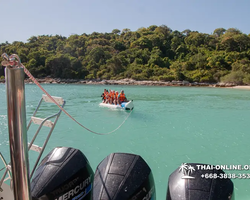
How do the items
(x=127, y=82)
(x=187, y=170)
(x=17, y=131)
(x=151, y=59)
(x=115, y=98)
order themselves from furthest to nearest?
(x=151, y=59), (x=127, y=82), (x=115, y=98), (x=187, y=170), (x=17, y=131)

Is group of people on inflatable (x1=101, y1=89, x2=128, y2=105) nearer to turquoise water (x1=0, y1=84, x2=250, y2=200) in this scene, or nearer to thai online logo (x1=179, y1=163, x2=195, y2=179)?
turquoise water (x1=0, y1=84, x2=250, y2=200)

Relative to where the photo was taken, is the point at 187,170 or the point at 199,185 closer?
the point at 199,185

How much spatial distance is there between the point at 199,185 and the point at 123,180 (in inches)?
25.0

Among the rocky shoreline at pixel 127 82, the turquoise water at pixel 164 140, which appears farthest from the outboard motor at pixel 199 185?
the rocky shoreline at pixel 127 82

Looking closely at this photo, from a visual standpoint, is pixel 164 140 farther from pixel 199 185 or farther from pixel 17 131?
pixel 17 131

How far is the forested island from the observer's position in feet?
152

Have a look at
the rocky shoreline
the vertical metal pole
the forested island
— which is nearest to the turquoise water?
the vertical metal pole

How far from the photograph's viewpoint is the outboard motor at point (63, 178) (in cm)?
192

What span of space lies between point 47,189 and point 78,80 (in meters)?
52.4

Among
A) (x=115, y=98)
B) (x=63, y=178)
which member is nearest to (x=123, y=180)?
(x=63, y=178)

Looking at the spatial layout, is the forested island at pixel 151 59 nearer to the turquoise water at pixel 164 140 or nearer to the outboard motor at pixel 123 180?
the turquoise water at pixel 164 140

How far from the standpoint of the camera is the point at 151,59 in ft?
185

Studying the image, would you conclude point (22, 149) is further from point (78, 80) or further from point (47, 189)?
point (78, 80)

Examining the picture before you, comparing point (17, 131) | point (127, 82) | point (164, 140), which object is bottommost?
point (127, 82)
